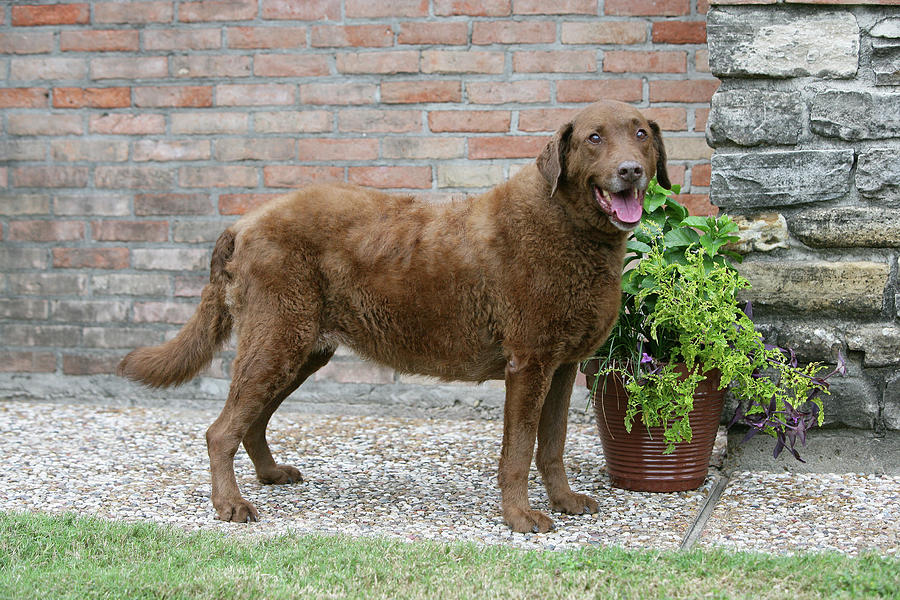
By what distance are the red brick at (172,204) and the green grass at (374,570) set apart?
258 cm

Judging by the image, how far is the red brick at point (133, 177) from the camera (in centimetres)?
542

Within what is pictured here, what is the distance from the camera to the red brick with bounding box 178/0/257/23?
5.27 metres

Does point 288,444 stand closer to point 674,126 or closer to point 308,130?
point 308,130

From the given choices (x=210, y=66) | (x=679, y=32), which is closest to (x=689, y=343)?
(x=679, y=32)

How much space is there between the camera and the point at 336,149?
5266 mm

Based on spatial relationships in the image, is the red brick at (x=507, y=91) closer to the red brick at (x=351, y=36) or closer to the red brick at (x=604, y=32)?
the red brick at (x=604, y=32)

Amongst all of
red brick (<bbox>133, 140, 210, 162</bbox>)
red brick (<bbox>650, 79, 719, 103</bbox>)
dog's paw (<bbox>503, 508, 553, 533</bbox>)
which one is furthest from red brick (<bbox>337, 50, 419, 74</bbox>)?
dog's paw (<bbox>503, 508, 553, 533</bbox>)

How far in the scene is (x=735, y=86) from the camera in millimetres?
4020

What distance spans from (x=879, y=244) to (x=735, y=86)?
0.90 meters

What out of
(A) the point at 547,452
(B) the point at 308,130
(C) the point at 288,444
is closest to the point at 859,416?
(A) the point at 547,452

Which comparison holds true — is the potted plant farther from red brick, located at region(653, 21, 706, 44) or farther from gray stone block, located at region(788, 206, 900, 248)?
red brick, located at region(653, 21, 706, 44)

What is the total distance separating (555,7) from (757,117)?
4.98 feet

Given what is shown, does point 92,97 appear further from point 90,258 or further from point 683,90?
point 683,90

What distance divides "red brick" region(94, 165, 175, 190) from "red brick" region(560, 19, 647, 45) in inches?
94.5
